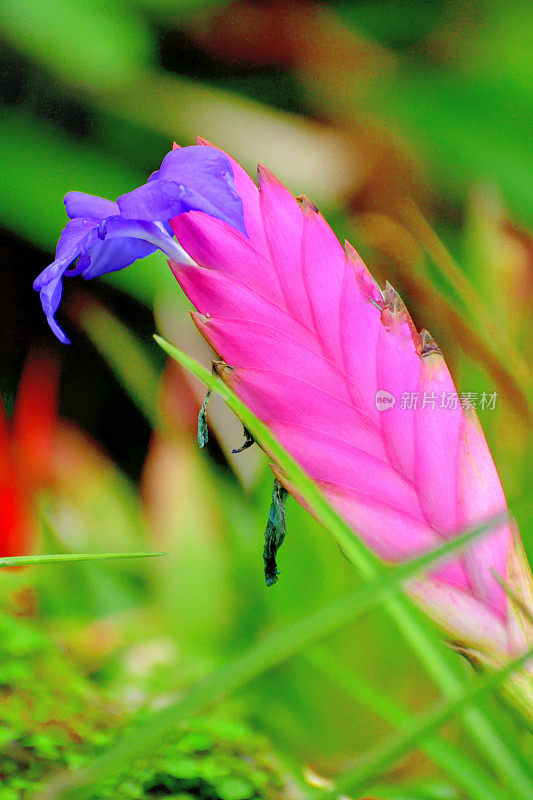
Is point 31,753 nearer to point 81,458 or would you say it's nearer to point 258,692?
point 258,692

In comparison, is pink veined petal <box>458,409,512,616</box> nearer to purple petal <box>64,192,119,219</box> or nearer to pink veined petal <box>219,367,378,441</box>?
pink veined petal <box>219,367,378,441</box>

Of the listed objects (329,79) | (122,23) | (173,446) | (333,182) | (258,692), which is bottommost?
(258,692)

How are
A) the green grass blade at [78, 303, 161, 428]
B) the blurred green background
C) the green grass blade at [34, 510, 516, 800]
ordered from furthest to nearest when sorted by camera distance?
the green grass blade at [78, 303, 161, 428]
the blurred green background
the green grass blade at [34, 510, 516, 800]

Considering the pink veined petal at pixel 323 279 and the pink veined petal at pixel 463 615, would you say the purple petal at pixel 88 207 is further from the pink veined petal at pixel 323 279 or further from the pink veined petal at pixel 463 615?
the pink veined petal at pixel 463 615

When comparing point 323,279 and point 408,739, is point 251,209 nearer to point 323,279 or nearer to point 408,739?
point 323,279

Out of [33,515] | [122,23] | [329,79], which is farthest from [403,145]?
[33,515]

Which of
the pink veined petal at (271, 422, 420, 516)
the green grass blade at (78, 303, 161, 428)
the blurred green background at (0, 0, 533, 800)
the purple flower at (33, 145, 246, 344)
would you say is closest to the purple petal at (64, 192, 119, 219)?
the purple flower at (33, 145, 246, 344)

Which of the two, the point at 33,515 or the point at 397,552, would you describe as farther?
the point at 33,515
